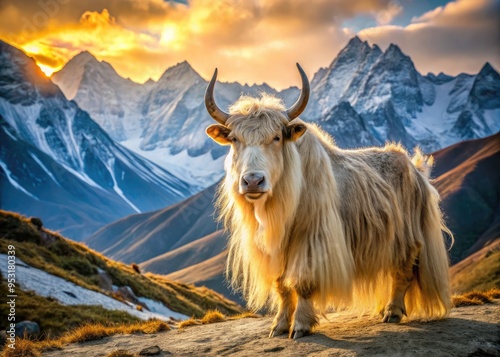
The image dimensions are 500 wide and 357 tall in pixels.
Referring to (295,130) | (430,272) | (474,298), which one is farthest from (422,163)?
(295,130)

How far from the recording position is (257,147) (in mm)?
7281

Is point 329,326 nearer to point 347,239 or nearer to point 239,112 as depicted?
point 347,239

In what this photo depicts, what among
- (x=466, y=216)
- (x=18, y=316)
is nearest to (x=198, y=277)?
(x=466, y=216)

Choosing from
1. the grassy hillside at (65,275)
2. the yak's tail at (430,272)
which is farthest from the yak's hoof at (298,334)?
the grassy hillside at (65,275)

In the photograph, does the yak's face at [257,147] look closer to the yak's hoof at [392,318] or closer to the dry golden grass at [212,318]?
the yak's hoof at [392,318]

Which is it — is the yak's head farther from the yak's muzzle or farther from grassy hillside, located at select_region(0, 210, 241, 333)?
grassy hillside, located at select_region(0, 210, 241, 333)

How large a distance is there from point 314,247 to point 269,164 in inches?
53.9

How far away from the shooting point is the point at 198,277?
178 meters

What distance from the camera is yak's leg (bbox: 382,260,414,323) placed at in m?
8.02

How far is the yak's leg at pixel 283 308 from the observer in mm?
7500

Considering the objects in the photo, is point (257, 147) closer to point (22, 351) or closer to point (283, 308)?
point (283, 308)

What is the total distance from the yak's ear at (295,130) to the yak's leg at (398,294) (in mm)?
2915

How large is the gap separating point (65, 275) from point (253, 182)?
15.5 m

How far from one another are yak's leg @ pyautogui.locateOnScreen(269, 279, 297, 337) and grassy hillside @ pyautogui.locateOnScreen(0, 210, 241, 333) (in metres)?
8.09
